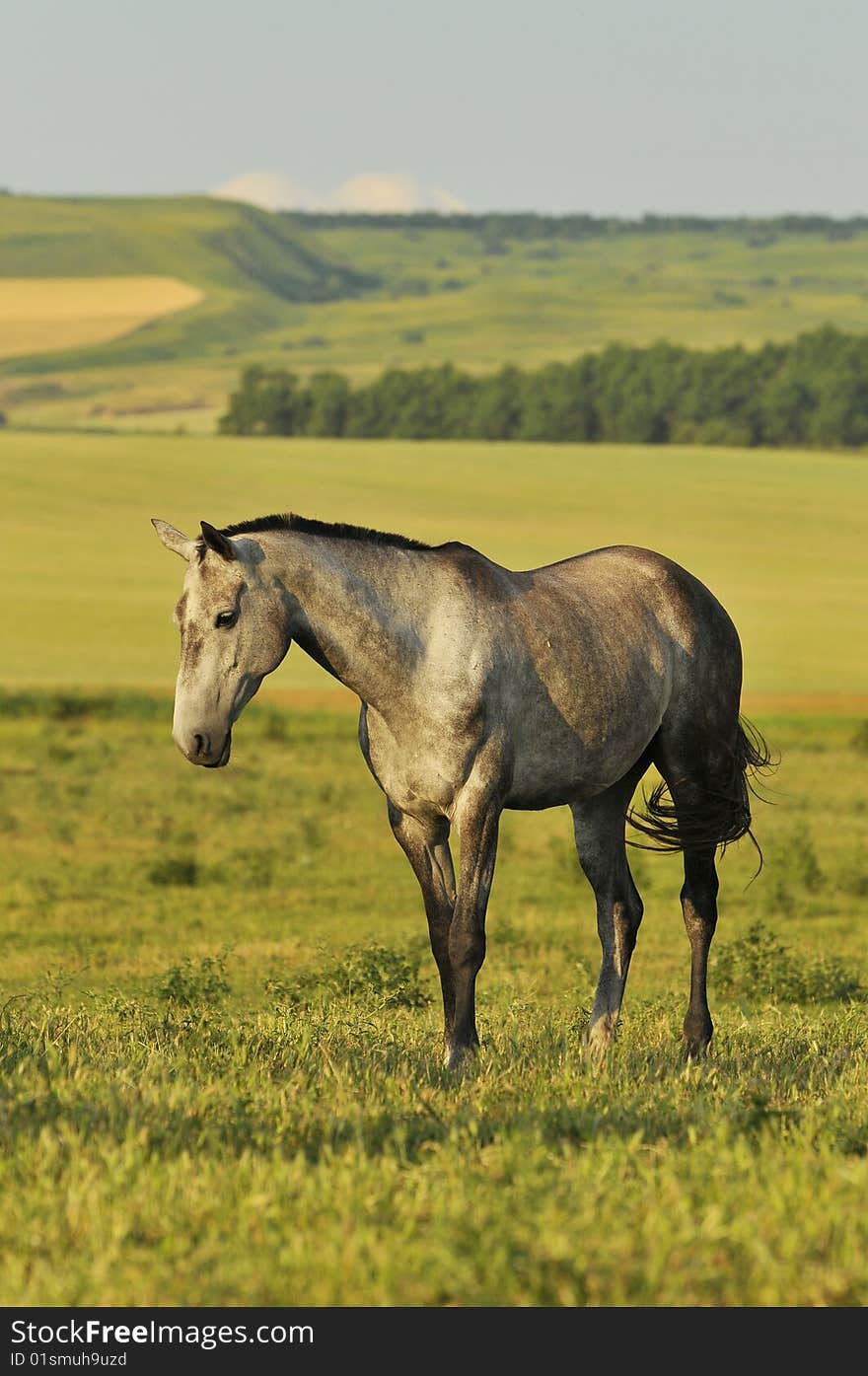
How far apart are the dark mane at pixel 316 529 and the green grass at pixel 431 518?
40997mm

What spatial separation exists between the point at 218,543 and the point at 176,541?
33cm

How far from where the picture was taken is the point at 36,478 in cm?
8712

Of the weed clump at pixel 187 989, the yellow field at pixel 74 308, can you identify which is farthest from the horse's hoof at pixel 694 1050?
the yellow field at pixel 74 308

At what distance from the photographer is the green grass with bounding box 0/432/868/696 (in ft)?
191

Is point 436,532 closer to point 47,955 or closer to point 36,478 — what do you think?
point 36,478

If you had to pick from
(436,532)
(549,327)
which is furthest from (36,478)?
(549,327)

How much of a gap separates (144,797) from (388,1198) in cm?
2354

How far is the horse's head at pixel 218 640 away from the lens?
7.58 m

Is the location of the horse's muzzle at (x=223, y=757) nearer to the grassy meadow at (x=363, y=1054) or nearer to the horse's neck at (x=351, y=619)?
the horse's neck at (x=351, y=619)

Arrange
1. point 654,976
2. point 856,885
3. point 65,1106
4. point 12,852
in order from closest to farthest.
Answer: point 65,1106 < point 654,976 < point 856,885 < point 12,852

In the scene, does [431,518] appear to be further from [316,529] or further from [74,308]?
[74,308]

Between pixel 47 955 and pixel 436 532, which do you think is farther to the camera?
pixel 436 532

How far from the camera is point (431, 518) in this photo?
80.6 metres
